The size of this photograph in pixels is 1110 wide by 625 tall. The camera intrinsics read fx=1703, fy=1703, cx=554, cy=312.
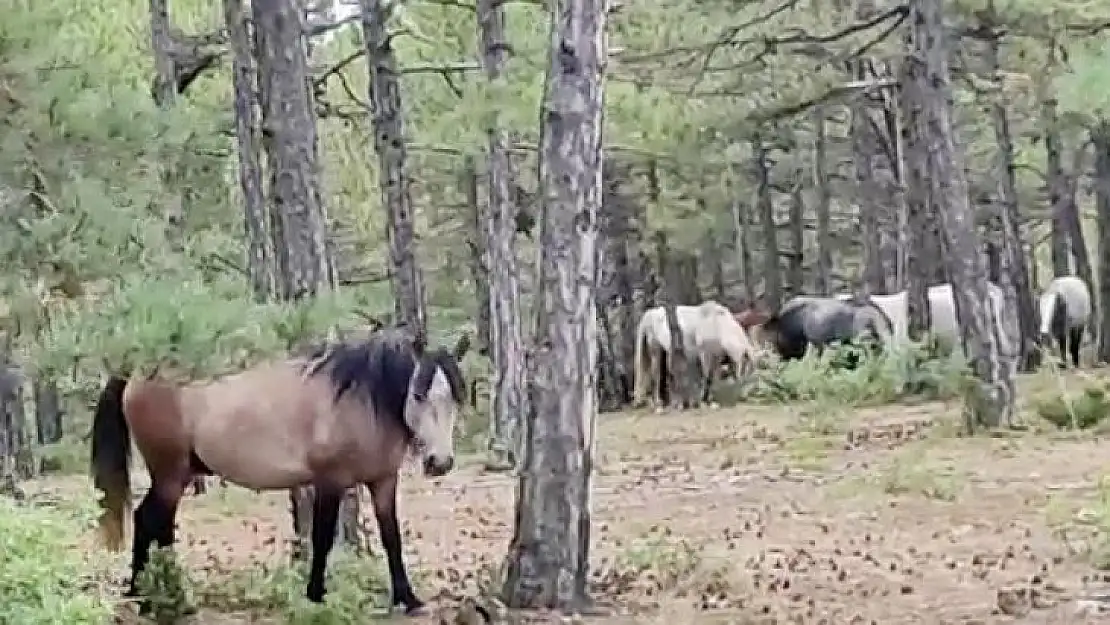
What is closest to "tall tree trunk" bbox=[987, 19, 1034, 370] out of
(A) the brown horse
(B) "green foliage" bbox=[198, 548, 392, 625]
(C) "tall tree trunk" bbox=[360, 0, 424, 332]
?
(C) "tall tree trunk" bbox=[360, 0, 424, 332]

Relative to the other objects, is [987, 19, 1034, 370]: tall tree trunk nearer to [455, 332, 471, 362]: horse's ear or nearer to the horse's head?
[455, 332, 471, 362]: horse's ear

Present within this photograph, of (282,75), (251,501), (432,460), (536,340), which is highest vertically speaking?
(282,75)

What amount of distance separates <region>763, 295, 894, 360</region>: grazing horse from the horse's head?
15757mm

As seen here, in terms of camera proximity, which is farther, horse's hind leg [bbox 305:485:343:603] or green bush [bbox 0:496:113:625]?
horse's hind leg [bbox 305:485:343:603]

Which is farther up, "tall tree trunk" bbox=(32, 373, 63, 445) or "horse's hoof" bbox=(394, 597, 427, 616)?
"horse's hoof" bbox=(394, 597, 427, 616)

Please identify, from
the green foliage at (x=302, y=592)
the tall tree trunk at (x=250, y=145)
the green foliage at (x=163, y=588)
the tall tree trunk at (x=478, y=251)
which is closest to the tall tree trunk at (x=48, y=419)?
the tall tree trunk at (x=478, y=251)

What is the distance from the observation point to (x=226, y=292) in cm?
593

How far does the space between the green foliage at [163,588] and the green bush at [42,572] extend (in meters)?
2.47

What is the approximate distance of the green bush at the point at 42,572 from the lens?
375 cm

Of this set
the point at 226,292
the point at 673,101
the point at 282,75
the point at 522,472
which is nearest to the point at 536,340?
the point at 522,472

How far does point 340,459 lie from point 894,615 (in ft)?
7.48

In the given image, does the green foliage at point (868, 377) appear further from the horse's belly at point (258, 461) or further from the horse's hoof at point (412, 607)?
the horse's belly at point (258, 461)

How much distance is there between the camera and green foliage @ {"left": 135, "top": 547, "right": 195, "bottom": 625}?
6.57 m

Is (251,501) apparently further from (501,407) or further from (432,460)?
(432,460)
